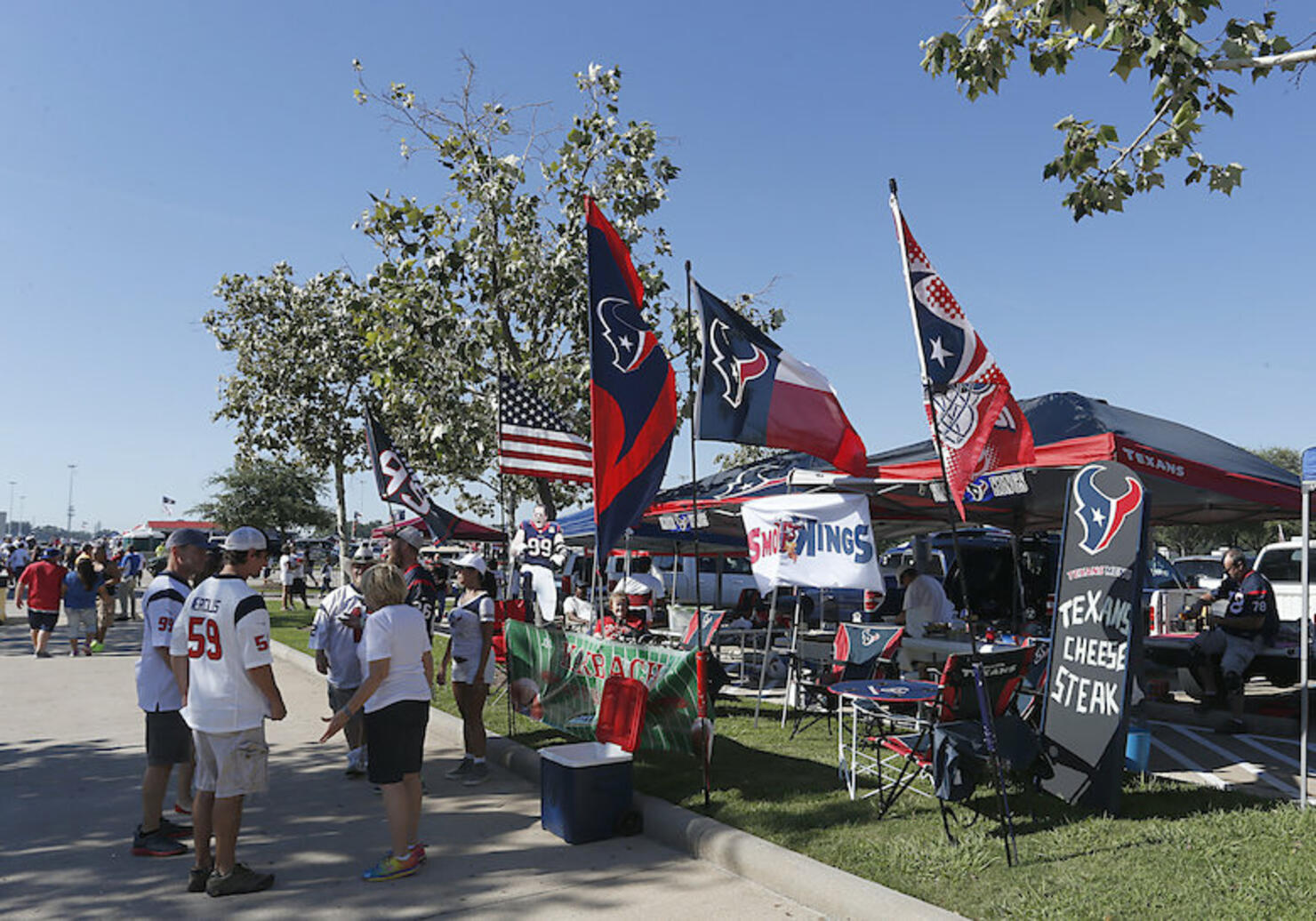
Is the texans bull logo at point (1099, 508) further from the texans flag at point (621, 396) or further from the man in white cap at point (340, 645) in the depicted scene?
the man in white cap at point (340, 645)

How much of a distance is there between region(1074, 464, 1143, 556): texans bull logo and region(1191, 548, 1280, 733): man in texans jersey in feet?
15.5

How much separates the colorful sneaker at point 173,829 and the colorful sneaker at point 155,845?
3 cm

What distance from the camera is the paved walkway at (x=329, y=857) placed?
515 cm

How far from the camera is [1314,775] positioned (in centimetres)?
796

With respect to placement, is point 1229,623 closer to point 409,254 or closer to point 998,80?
point 998,80

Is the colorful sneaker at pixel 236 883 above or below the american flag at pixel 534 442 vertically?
below

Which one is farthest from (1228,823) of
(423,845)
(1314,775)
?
(423,845)

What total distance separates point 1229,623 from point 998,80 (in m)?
6.60

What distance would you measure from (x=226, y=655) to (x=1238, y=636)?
10083 mm

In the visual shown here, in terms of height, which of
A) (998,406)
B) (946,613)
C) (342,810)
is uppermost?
(998,406)

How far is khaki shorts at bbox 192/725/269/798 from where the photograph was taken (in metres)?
5.11

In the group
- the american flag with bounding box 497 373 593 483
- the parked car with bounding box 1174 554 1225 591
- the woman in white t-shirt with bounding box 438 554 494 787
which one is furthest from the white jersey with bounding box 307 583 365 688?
the parked car with bounding box 1174 554 1225 591

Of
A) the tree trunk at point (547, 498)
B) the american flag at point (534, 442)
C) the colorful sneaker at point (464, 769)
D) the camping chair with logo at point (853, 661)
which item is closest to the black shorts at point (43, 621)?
the tree trunk at point (547, 498)

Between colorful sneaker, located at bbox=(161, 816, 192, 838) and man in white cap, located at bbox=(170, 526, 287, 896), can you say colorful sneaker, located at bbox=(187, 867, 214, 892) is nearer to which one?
man in white cap, located at bbox=(170, 526, 287, 896)
